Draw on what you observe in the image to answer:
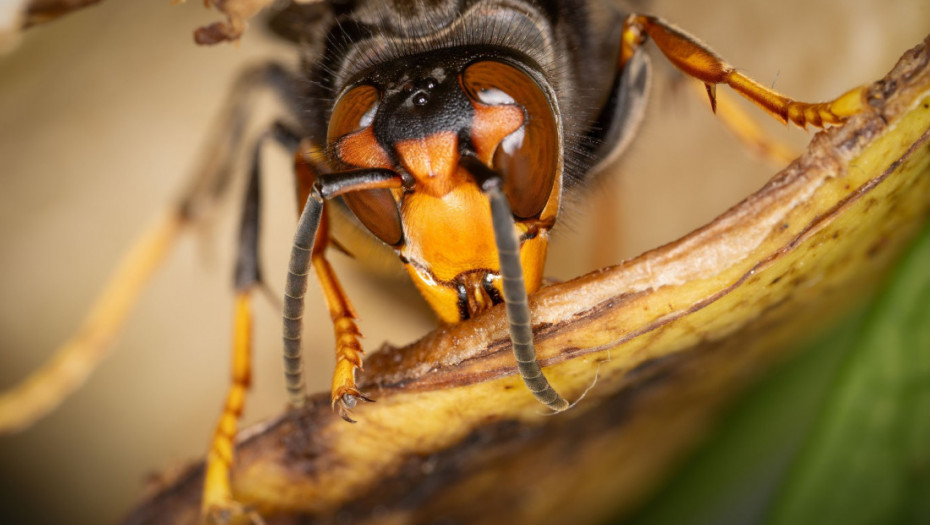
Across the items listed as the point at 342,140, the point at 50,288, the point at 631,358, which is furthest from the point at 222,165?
the point at 631,358

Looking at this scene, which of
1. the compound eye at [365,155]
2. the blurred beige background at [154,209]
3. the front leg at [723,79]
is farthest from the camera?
the blurred beige background at [154,209]

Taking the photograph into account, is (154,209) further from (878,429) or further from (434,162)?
(878,429)

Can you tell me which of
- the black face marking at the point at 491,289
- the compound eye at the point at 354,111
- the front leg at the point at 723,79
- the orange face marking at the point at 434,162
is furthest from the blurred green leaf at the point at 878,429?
the compound eye at the point at 354,111

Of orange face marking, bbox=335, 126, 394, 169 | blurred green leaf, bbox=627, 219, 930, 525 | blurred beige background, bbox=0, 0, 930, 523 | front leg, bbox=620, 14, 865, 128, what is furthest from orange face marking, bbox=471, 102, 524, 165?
blurred beige background, bbox=0, 0, 930, 523

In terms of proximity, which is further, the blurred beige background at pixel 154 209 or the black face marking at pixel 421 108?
the blurred beige background at pixel 154 209

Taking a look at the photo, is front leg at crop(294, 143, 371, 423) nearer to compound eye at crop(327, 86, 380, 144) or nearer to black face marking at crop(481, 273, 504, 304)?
compound eye at crop(327, 86, 380, 144)

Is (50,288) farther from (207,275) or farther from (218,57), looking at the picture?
(218,57)

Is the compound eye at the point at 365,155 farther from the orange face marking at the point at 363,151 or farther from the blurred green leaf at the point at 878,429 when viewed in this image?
the blurred green leaf at the point at 878,429
